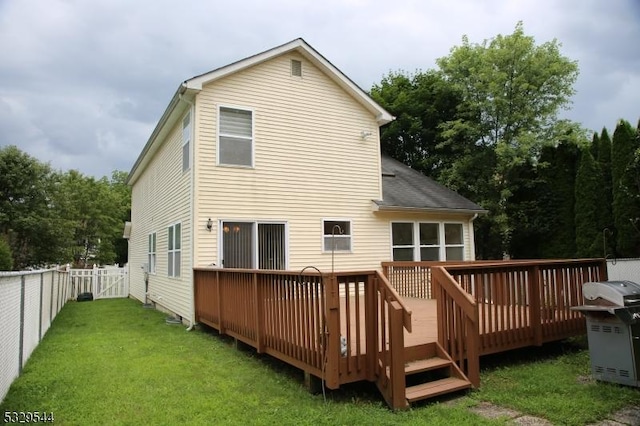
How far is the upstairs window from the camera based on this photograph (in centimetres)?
938

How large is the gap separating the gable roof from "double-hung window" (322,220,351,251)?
3.11 meters

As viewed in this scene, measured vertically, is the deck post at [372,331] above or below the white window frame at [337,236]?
below

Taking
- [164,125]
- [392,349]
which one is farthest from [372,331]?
[164,125]

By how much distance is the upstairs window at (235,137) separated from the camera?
938cm

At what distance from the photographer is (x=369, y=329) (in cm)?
423

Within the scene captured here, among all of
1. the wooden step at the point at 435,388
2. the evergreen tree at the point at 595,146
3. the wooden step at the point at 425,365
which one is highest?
the evergreen tree at the point at 595,146

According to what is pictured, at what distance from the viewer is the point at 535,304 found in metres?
5.87

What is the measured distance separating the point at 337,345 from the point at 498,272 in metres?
2.75

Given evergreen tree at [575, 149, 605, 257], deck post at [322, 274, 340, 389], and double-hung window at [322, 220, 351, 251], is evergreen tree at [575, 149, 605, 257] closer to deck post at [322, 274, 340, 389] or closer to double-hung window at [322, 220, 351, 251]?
double-hung window at [322, 220, 351, 251]

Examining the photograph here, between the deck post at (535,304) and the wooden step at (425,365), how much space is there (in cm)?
187

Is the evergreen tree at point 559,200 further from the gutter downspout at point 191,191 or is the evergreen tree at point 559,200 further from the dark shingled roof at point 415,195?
the gutter downspout at point 191,191

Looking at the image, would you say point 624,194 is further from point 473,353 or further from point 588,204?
point 473,353

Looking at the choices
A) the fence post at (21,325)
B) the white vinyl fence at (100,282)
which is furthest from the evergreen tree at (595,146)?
the white vinyl fence at (100,282)

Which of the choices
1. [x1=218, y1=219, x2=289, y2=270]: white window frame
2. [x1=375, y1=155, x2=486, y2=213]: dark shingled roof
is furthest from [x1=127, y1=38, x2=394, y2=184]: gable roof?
[x1=218, y1=219, x2=289, y2=270]: white window frame
